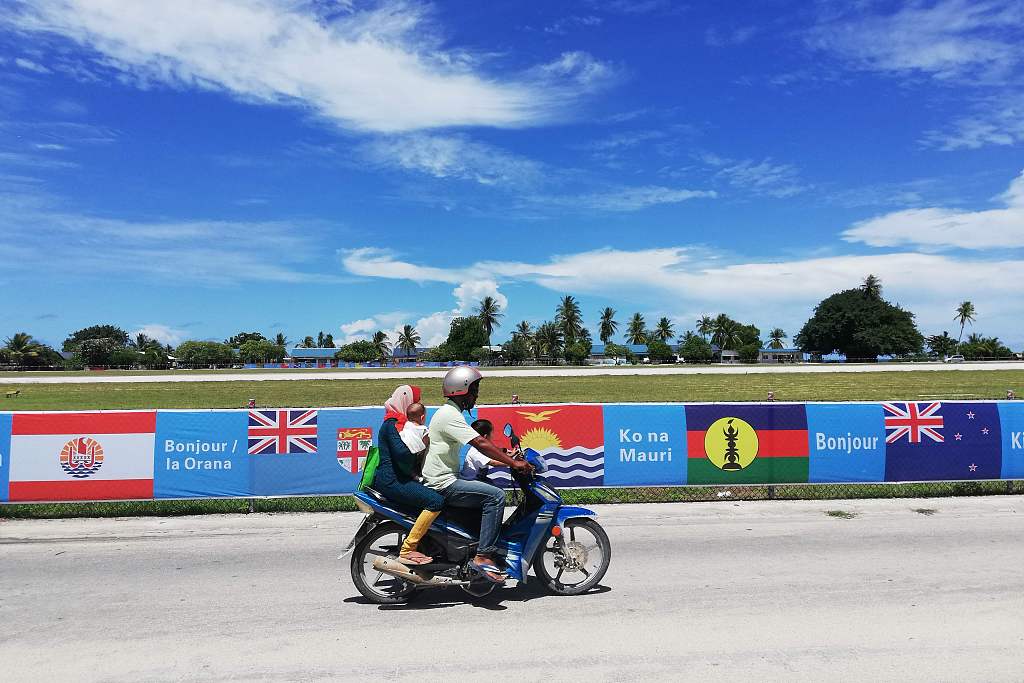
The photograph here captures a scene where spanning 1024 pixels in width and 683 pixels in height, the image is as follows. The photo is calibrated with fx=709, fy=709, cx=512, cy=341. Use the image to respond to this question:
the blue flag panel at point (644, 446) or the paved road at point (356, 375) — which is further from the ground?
the paved road at point (356, 375)

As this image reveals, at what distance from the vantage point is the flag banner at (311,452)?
412 inches

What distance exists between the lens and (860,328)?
115938 millimetres

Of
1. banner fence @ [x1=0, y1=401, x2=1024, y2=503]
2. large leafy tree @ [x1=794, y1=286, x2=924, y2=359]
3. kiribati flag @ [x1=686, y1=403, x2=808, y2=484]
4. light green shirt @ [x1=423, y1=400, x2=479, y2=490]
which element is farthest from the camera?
large leafy tree @ [x1=794, y1=286, x2=924, y2=359]

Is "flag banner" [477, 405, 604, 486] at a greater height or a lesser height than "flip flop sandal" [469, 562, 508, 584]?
greater

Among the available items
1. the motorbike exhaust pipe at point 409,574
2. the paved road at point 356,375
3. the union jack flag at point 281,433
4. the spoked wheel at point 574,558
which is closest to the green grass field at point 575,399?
the union jack flag at point 281,433

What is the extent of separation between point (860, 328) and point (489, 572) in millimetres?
124115

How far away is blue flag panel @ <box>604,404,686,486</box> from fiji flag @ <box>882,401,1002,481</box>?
3.37 metres

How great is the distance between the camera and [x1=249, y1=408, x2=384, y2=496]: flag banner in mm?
10461

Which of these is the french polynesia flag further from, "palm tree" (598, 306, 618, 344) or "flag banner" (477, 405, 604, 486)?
"palm tree" (598, 306, 618, 344)

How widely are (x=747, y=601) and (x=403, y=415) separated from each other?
3298 mm

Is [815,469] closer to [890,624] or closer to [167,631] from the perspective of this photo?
[890,624]

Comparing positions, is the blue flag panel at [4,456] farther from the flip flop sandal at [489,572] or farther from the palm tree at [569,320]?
the palm tree at [569,320]

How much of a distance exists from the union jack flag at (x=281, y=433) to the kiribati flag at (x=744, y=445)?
19.1 feet

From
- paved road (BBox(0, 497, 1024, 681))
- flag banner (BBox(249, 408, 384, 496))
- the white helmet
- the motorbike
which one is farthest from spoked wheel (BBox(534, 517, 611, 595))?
flag banner (BBox(249, 408, 384, 496))
